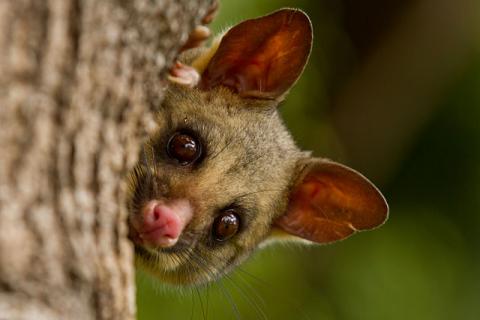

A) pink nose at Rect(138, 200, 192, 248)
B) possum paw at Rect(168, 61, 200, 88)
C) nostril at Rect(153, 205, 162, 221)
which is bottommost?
pink nose at Rect(138, 200, 192, 248)

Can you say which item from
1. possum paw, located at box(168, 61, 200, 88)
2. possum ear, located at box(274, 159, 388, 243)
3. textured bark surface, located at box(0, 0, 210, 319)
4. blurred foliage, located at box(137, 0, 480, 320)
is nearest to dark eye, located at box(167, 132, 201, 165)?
possum paw, located at box(168, 61, 200, 88)

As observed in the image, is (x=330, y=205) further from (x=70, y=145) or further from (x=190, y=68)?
(x=70, y=145)

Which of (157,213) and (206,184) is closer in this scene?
(157,213)

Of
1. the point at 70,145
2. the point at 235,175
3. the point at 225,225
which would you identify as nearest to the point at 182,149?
the point at 235,175

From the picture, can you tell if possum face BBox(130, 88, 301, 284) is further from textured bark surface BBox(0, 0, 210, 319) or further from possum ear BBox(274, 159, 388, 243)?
textured bark surface BBox(0, 0, 210, 319)

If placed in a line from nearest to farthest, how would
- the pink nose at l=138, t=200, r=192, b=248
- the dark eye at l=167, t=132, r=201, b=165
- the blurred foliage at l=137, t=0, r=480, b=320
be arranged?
1. the pink nose at l=138, t=200, r=192, b=248
2. the dark eye at l=167, t=132, r=201, b=165
3. the blurred foliage at l=137, t=0, r=480, b=320

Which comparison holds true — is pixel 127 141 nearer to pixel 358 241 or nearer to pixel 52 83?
pixel 52 83
